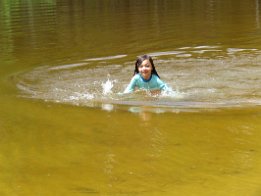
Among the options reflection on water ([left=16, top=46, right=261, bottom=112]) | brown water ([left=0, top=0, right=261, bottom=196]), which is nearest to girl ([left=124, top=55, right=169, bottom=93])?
reflection on water ([left=16, top=46, right=261, bottom=112])

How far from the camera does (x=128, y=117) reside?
7.37 metres

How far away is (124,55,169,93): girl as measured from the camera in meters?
9.06

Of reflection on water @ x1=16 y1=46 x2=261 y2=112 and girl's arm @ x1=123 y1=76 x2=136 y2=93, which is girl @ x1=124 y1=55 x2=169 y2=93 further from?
reflection on water @ x1=16 y1=46 x2=261 y2=112

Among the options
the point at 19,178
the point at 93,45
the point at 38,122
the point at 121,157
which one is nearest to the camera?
the point at 19,178

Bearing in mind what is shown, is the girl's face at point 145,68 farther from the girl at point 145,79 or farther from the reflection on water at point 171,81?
the reflection on water at point 171,81

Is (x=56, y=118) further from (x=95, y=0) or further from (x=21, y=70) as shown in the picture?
(x=95, y=0)

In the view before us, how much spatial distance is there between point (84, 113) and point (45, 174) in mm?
2585

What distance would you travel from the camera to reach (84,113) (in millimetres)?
7688

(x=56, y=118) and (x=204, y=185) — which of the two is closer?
(x=204, y=185)

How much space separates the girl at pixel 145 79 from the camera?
9062mm

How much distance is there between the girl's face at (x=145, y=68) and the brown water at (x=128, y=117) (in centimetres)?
48

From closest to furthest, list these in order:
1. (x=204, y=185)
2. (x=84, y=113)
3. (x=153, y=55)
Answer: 1. (x=204, y=185)
2. (x=84, y=113)
3. (x=153, y=55)

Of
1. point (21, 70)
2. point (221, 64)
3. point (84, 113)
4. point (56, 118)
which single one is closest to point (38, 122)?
point (56, 118)

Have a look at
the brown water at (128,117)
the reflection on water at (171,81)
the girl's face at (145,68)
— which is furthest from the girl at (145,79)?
the brown water at (128,117)
